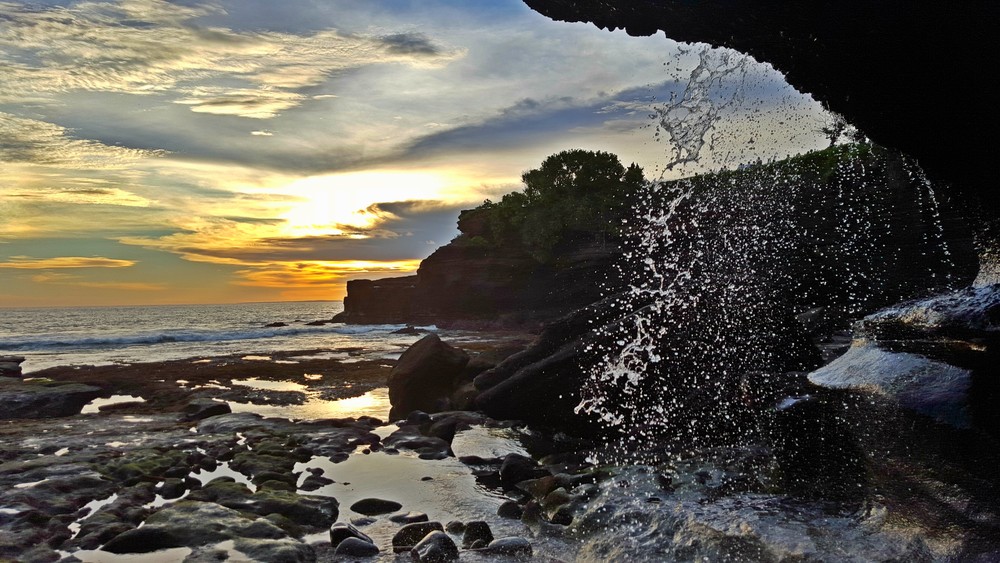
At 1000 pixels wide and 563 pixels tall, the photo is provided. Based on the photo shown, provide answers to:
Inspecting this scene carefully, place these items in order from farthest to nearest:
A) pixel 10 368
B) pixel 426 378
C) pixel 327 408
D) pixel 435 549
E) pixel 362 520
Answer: pixel 10 368
pixel 327 408
pixel 426 378
pixel 362 520
pixel 435 549

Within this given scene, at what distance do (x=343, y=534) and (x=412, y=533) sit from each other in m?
0.77

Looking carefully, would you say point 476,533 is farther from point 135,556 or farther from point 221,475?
point 221,475

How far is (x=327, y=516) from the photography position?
24.9ft

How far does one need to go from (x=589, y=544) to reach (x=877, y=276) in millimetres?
19852

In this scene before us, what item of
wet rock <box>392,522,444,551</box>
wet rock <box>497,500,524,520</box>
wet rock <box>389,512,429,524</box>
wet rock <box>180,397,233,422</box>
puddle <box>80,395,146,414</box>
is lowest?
puddle <box>80,395,146,414</box>

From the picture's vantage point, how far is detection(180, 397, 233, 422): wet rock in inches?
582

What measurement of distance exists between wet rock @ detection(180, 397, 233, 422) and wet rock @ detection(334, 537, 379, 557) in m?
9.80

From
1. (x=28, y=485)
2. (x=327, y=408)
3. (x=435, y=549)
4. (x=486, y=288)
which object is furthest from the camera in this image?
(x=486, y=288)

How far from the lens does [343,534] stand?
6.72 meters

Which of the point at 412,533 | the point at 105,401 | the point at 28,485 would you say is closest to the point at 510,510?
the point at 412,533

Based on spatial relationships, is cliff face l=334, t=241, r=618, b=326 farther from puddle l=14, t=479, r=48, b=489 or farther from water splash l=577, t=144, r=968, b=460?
puddle l=14, t=479, r=48, b=489

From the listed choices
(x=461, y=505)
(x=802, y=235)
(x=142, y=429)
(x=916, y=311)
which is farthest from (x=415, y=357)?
(x=802, y=235)

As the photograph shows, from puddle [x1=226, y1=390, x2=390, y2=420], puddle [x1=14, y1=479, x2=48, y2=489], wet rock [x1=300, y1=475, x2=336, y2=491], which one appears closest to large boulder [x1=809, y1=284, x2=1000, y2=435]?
wet rock [x1=300, y1=475, x2=336, y2=491]

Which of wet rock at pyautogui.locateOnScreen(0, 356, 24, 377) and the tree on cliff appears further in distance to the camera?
the tree on cliff
